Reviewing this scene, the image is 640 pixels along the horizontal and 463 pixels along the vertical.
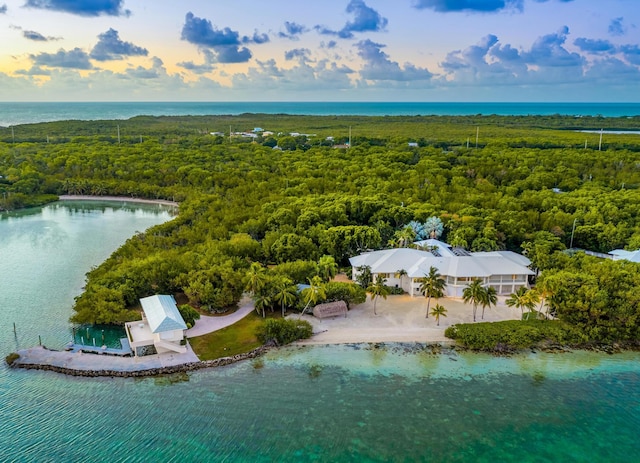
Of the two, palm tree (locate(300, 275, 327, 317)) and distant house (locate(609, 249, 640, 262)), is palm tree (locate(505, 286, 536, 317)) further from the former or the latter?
palm tree (locate(300, 275, 327, 317))

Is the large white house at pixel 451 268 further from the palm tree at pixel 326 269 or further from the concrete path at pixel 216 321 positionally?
the concrete path at pixel 216 321

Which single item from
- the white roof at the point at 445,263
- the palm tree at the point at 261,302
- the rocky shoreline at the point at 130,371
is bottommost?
the rocky shoreline at the point at 130,371

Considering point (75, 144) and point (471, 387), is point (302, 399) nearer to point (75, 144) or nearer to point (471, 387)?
point (471, 387)

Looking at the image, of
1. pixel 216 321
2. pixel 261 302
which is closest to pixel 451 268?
pixel 261 302

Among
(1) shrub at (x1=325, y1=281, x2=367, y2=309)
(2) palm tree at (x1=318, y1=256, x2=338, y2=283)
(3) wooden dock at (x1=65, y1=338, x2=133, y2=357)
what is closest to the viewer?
(3) wooden dock at (x1=65, y1=338, x2=133, y2=357)

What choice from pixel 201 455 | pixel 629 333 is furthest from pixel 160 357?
pixel 629 333

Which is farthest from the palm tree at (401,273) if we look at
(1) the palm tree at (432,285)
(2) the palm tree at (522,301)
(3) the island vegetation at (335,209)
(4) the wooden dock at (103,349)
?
(4) the wooden dock at (103,349)

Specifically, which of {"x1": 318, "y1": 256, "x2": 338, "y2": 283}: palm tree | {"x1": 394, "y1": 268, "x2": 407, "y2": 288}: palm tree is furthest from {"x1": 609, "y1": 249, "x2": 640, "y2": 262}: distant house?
{"x1": 318, "y1": 256, "x2": 338, "y2": 283}: palm tree
